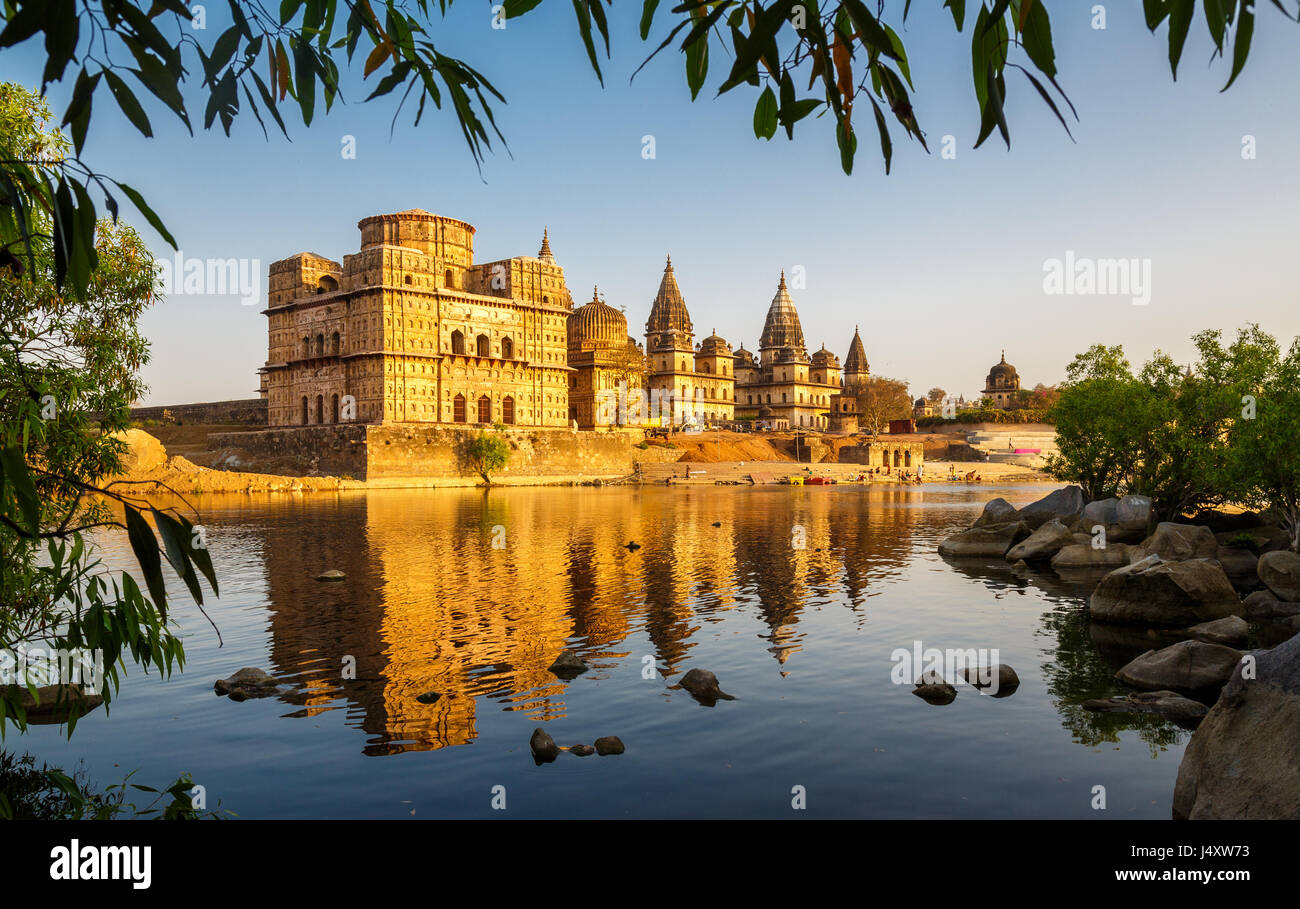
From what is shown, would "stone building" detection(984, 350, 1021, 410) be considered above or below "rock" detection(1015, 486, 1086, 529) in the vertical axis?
above

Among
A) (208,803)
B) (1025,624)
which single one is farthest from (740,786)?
(1025,624)

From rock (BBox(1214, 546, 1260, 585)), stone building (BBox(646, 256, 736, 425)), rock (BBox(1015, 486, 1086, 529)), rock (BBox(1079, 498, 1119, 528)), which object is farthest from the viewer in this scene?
stone building (BBox(646, 256, 736, 425))

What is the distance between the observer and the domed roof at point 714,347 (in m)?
112

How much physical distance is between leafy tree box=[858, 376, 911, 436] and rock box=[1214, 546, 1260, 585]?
90.7 meters

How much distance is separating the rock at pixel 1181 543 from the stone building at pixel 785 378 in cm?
9298

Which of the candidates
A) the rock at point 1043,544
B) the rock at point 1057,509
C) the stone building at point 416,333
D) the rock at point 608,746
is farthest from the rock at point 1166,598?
the stone building at point 416,333

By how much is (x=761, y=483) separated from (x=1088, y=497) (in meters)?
41.8

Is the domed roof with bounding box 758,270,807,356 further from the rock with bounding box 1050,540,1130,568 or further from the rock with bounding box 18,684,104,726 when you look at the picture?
the rock with bounding box 18,684,104,726

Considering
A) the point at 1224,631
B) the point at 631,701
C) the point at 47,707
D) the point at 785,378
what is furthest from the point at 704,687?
the point at 785,378

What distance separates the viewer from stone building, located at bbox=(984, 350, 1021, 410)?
132750mm

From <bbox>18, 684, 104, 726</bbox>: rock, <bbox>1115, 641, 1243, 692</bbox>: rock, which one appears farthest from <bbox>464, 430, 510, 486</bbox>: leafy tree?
<bbox>1115, 641, 1243, 692</bbox>: rock

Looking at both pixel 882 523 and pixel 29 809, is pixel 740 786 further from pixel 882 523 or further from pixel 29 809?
pixel 882 523

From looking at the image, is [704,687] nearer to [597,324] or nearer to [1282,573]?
[1282,573]

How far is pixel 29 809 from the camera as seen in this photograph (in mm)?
7203
